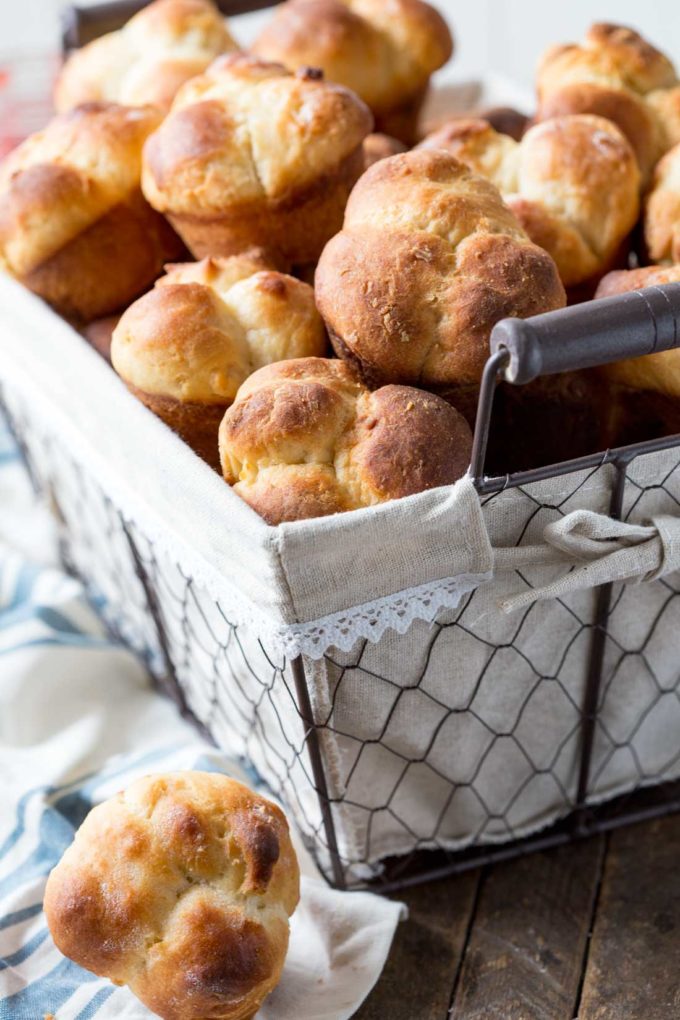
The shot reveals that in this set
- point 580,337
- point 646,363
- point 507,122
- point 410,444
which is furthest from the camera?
point 507,122

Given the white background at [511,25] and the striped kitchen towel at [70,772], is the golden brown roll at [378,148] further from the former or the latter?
the white background at [511,25]

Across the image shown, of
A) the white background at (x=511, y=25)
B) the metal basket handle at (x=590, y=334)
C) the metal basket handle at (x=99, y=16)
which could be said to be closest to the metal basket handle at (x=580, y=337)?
the metal basket handle at (x=590, y=334)

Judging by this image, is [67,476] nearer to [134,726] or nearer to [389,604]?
[134,726]

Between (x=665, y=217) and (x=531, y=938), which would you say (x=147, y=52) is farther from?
(x=531, y=938)

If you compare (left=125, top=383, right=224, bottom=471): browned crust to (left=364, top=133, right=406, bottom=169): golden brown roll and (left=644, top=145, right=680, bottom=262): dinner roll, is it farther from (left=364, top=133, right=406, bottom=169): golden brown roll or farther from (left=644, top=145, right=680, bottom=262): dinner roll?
(left=644, top=145, right=680, bottom=262): dinner roll

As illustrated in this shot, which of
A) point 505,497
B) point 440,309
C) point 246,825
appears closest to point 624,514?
point 505,497

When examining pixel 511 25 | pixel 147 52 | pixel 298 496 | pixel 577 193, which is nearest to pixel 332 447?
pixel 298 496
